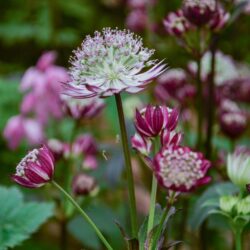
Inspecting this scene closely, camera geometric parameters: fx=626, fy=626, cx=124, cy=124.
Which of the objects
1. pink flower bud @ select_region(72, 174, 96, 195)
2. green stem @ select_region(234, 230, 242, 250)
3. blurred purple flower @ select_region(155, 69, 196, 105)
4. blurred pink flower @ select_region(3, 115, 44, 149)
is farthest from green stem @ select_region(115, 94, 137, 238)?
blurred pink flower @ select_region(3, 115, 44, 149)

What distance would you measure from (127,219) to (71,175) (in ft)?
1.05

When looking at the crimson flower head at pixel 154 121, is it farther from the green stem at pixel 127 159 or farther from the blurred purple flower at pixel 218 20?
the blurred purple flower at pixel 218 20

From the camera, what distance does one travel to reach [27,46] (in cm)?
317

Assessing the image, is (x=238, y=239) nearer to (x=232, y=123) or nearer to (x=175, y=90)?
(x=232, y=123)

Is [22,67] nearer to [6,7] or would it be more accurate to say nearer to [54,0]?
[6,7]

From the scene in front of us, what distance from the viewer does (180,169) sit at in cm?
57

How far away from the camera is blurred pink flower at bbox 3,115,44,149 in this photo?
152 cm

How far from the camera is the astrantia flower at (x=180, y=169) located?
568 mm

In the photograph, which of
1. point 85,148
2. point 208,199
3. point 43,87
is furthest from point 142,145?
point 43,87

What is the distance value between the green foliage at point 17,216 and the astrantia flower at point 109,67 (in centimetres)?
28

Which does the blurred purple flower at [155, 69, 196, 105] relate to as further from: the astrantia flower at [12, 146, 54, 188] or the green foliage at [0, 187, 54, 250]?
the astrantia flower at [12, 146, 54, 188]

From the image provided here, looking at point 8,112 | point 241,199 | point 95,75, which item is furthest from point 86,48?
point 8,112

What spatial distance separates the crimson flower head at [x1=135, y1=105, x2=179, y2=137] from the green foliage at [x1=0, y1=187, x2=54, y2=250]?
29 cm

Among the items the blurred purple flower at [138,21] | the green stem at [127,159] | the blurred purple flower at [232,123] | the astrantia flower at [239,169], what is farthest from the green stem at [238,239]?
the blurred purple flower at [138,21]
